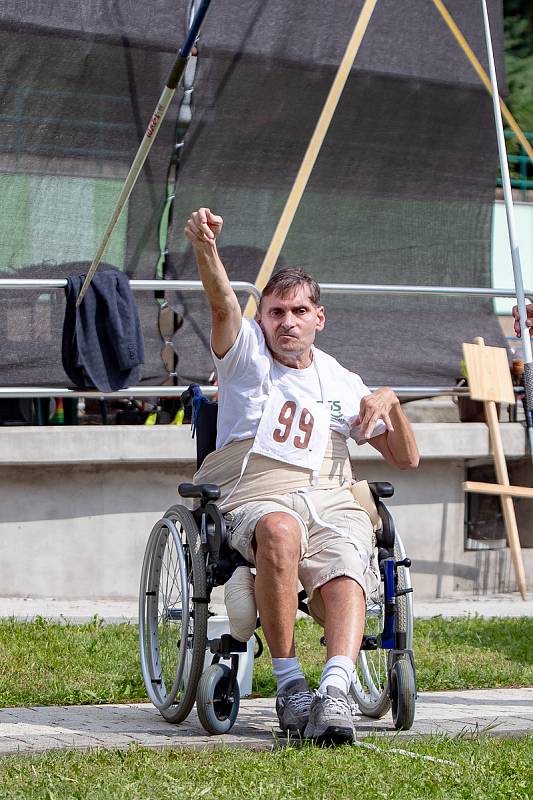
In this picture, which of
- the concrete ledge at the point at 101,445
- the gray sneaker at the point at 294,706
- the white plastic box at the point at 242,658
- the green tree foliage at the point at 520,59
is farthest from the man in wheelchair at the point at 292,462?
the green tree foliage at the point at 520,59

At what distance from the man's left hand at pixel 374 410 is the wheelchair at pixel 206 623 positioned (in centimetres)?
21

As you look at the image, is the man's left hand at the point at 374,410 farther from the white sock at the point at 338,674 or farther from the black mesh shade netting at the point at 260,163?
the black mesh shade netting at the point at 260,163

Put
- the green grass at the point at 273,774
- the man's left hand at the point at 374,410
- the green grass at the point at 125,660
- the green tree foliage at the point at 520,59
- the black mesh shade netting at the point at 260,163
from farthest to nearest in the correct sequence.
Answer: the green tree foliage at the point at 520,59, the black mesh shade netting at the point at 260,163, the green grass at the point at 125,660, the man's left hand at the point at 374,410, the green grass at the point at 273,774

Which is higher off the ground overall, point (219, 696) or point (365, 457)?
point (365, 457)

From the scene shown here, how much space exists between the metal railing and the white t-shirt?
103 inches

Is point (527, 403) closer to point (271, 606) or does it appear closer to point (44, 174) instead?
point (271, 606)

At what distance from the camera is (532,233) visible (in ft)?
35.8

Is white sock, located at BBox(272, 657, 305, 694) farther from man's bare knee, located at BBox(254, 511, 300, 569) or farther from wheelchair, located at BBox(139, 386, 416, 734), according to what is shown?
man's bare knee, located at BBox(254, 511, 300, 569)

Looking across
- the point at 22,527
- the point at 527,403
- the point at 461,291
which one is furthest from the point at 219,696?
A: the point at 461,291

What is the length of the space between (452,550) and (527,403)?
2346 mm

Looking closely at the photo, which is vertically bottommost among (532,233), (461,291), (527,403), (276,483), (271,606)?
(271,606)

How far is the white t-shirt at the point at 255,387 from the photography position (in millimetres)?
4508

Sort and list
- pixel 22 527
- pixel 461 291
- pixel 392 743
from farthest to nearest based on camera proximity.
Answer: pixel 461 291 → pixel 22 527 → pixel 392 743

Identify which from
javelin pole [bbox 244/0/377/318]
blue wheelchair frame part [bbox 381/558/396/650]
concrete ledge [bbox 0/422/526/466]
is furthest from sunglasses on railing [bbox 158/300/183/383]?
blue wheelchair frame part [bbox 381/558/396/650]
